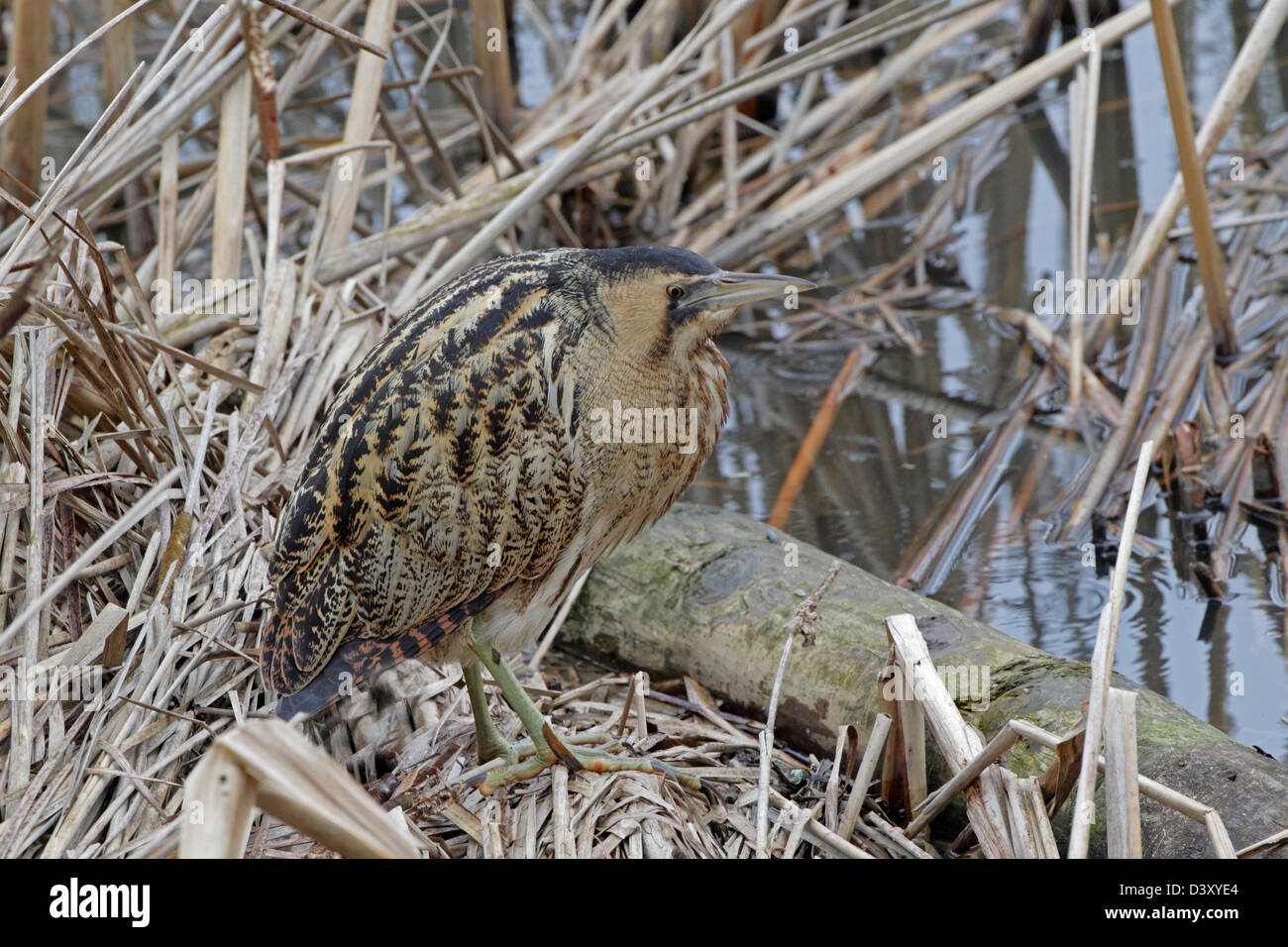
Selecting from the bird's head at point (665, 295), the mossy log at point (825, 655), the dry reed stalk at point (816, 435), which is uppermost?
the bird's head at point (665, 295)

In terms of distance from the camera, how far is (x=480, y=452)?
2875mm

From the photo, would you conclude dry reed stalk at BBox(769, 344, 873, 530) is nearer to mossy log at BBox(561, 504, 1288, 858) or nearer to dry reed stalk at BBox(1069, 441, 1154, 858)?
mossy log at BBox(561, 504, 1288, 858)

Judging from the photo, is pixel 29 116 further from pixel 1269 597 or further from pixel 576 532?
pixel 1269 597

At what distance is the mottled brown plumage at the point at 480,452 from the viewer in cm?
285

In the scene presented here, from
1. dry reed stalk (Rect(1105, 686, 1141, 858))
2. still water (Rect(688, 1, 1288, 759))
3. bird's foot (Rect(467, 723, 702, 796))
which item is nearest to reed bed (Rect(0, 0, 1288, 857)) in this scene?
bird's foot (Rect(467, 723, 702, 796))

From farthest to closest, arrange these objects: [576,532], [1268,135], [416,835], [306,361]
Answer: [1268,135], [306,361], [576,532], [416,835]

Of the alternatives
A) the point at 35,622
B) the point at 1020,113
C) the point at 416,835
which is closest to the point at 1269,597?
the point at 416,835

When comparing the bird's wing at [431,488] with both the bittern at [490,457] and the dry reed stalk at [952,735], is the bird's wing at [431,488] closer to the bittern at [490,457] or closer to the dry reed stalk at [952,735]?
the bittern at [490,457]

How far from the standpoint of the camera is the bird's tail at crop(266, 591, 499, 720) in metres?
2.97

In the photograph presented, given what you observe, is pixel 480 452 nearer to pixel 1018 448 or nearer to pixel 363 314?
pixel 363 314

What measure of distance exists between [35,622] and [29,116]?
2.59m

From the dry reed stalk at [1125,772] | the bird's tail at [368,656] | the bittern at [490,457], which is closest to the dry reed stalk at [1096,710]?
the dry reed stalk at [1125,772]

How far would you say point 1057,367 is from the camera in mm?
5031

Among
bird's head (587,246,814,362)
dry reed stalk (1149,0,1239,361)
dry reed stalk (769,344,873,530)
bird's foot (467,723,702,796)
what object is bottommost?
bird's foot (467,723,702,796)
